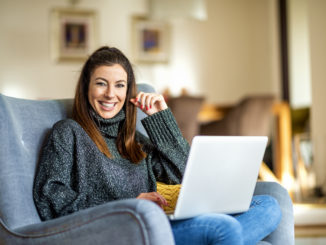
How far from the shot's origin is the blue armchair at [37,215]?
1.08m

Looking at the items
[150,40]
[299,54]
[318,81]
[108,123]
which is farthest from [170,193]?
[150,40]

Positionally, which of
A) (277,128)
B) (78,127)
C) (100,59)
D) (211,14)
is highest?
(211,14)

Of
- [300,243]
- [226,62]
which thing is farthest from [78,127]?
[226,62]

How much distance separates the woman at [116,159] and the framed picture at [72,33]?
350 centimetres

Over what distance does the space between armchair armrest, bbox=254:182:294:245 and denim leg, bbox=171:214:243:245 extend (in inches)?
13.9

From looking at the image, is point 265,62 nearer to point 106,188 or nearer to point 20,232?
point 106,188

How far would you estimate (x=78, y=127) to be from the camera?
156 centimetres

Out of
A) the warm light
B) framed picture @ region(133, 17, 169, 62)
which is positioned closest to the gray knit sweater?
the warm light

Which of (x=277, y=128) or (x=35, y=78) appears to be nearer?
(x=277, y=128)

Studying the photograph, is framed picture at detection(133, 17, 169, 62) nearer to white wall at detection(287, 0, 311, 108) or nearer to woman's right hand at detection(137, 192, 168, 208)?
white wall at detection(287, 0, 311, 108)

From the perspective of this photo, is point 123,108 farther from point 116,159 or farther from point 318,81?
point 318,81

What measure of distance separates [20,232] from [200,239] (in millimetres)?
476

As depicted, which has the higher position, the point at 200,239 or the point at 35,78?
the point at 35,78

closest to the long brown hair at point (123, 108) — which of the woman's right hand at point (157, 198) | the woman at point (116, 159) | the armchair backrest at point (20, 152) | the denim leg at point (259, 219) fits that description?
the woman at point (116, 159)
